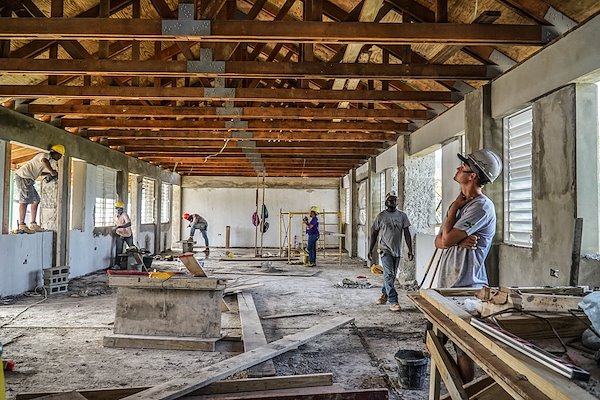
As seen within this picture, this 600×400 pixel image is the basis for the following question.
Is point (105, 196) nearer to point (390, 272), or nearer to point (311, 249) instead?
point (311, 249)

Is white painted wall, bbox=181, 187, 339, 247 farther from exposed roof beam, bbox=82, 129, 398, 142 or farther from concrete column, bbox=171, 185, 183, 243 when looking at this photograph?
exposed roof beam, bbox=82, 129, 398, 142

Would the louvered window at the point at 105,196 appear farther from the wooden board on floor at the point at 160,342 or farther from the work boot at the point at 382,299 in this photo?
the work boot at the point at 382,299

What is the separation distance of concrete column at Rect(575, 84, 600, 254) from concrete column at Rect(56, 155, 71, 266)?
27.5 feet

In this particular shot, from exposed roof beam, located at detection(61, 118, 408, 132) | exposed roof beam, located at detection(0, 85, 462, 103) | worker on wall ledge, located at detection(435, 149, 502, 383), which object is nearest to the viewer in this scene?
worker on wall ledge, located at detection(435, 149, 502, 383)

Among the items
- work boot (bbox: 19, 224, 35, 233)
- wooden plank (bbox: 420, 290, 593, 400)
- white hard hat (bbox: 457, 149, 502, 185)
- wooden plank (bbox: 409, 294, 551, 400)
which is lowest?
wooden plank (bbox: 409, 294, 551, 400)

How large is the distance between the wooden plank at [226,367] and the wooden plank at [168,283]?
2.78ft

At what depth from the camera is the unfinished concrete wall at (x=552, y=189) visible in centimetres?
386

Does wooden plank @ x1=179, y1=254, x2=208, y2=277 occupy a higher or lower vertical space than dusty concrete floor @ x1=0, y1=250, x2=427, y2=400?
higher

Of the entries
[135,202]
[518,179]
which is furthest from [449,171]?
[135,202]

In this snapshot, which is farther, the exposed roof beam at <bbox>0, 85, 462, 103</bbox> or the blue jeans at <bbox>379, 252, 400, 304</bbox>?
the blue jeans at <bbox>379, 252, 400, 304</bbox>

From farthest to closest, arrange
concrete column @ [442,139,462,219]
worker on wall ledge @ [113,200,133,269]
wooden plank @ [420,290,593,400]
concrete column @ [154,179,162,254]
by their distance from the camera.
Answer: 1. concrete column @ [154,179,162,254]
2. worker on wall ledge @ [113,200,133,269]
3. concrete column @ [442,139,462,219]
4. wooden plank @ [420,290,593,400]

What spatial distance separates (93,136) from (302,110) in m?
5.01

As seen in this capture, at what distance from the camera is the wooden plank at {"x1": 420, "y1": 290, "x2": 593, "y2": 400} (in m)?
1.22

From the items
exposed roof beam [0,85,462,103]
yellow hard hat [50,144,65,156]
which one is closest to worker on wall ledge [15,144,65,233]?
yellow hard hat [50,144,65,156]
